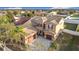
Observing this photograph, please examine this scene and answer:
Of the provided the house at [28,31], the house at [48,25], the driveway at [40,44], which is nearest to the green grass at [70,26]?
the house at [48,25]

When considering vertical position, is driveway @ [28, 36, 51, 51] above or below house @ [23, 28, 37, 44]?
below

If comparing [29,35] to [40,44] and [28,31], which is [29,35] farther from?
[40,44]

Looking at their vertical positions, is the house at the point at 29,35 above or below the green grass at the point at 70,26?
below

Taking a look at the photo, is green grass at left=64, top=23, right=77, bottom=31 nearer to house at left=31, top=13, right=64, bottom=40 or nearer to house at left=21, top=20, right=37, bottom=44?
house at left=31, top=13, right=64, bottom=40

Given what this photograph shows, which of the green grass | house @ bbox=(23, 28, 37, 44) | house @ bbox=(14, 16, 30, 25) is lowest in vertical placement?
house @ bbox=(23, 28, 37, 44)

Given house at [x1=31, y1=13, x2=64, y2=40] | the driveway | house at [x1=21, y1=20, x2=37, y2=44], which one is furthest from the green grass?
house at [x1=21, y1=20, x2=37, y2=44]

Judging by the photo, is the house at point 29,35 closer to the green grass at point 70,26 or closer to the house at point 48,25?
the house at point 48,25
